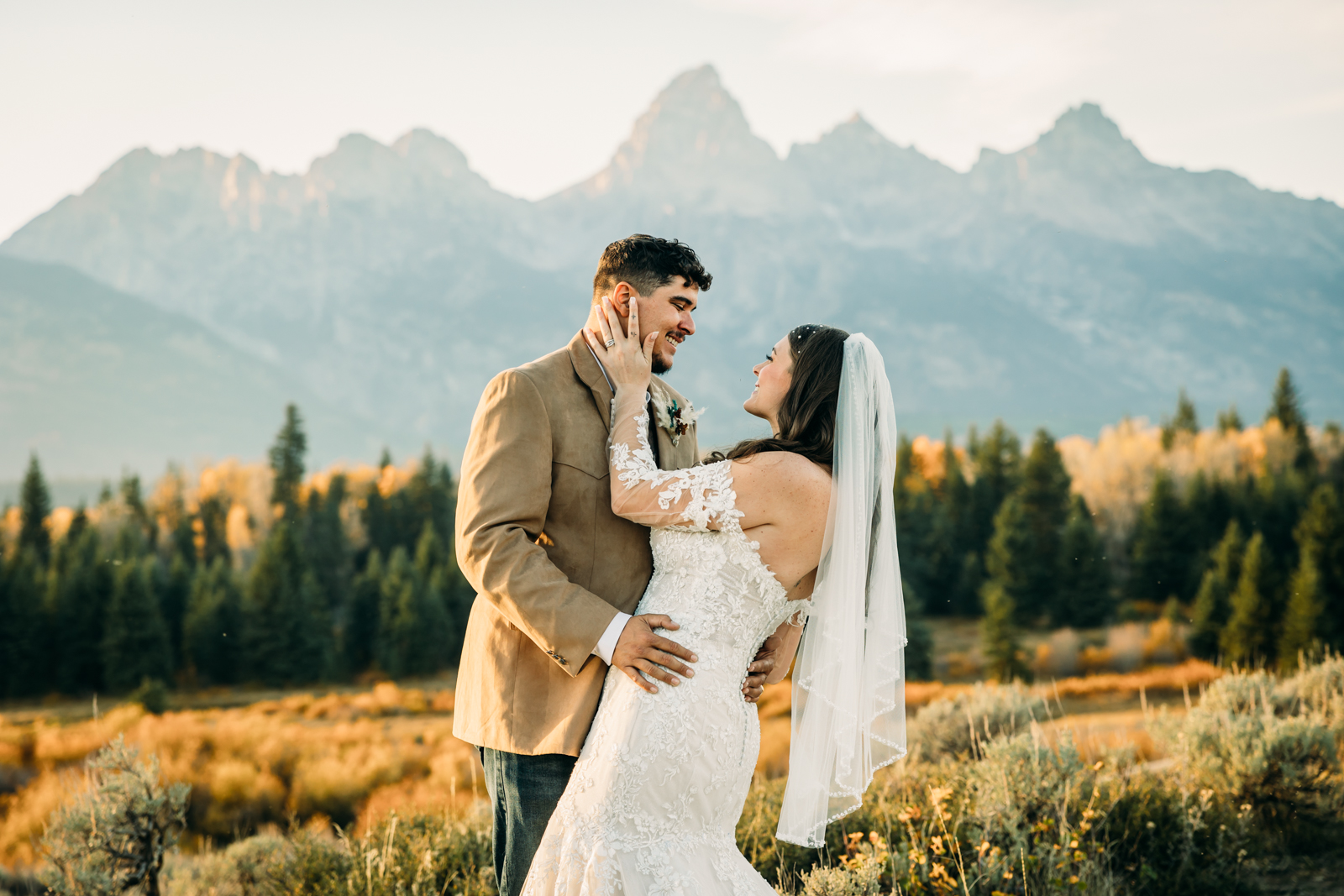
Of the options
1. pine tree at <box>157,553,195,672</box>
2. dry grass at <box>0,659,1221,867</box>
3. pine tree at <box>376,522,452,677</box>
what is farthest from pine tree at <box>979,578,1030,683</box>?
pine tree at <box>157,553,195,672</box>

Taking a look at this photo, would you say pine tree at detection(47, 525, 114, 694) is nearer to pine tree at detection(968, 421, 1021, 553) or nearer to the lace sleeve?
pine tree at detection(968, 421, 1021, 553)

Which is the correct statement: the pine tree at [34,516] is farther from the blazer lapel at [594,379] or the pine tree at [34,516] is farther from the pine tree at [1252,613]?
the blazer lapel at [594,379]

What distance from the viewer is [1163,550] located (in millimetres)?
61344

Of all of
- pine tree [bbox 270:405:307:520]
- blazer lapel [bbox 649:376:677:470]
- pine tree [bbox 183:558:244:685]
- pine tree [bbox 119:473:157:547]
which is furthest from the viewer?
pine tree [bbox 119:473:157:547]

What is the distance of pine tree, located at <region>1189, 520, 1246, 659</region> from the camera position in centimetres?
5084

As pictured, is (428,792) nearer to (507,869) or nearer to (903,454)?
(507,869)

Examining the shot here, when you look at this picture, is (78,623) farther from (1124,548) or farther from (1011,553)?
(1124,548)

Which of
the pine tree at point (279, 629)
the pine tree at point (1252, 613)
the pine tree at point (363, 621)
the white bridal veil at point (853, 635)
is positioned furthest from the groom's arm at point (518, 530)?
the pine tree at point (363, 621)

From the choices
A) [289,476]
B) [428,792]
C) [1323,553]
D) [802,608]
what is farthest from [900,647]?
[289,476]

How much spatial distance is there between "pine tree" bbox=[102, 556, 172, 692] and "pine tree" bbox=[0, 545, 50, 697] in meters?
3.74

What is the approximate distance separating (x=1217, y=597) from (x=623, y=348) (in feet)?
185

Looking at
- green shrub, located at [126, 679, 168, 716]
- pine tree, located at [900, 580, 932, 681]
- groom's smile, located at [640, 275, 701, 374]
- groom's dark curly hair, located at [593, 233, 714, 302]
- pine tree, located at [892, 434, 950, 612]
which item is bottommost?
green shrub, located at [126, 679, 168, 716]

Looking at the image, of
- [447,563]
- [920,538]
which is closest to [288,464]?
[447,563]

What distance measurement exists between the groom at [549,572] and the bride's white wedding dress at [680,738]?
0.32 ft
